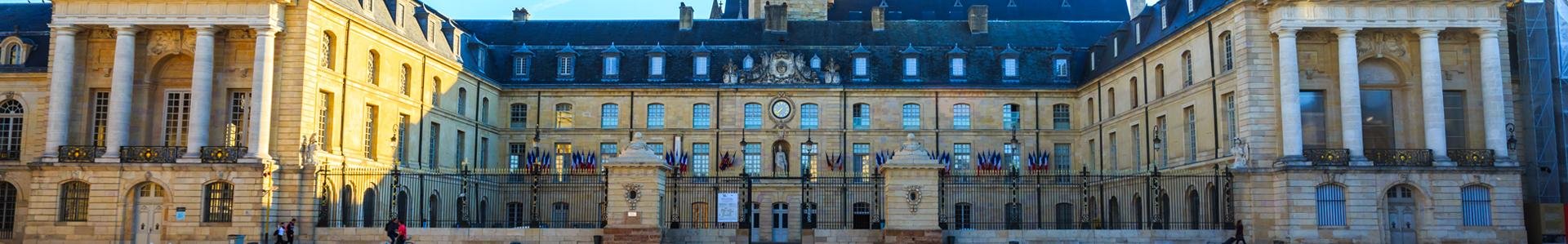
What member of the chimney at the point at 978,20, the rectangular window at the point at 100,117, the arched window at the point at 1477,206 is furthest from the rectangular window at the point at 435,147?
the arched window at the point at 1477,206

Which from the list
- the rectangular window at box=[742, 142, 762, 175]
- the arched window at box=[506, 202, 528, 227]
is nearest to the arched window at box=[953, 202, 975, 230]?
the rectangular window at box=[742, 142, 762, 175]

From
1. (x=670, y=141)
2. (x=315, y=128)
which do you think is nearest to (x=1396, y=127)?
(x=670, y=141)

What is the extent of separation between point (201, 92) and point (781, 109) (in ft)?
65.1

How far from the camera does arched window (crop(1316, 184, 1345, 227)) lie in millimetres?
32625

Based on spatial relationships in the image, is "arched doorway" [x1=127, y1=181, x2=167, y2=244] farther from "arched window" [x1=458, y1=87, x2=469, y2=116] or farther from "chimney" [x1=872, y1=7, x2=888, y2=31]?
"chimney" [x1=872, y1=7, x2=888, y2=31]

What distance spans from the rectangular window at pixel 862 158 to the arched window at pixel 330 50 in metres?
18.5

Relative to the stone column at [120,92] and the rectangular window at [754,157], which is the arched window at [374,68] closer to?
the stone column at [120,92]

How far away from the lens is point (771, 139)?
47406 millimetres

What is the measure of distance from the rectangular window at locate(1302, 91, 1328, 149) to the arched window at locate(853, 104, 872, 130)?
1663 cm

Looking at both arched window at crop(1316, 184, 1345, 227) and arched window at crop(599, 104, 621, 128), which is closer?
arched window at crop(1316, 184, 1345, 227)

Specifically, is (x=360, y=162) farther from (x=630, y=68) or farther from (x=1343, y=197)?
(x=1343, y=197)

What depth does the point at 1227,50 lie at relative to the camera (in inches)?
1373

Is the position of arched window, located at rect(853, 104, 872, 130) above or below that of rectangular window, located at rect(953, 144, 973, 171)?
above

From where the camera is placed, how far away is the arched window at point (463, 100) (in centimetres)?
4438
